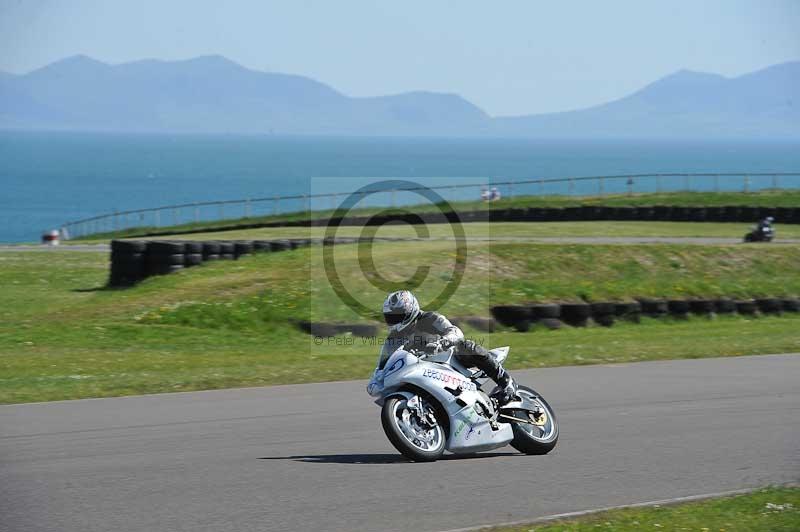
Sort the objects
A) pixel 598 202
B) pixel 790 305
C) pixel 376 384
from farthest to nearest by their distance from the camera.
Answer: pixel 598 202
pixel 790 305
pixel 376 384

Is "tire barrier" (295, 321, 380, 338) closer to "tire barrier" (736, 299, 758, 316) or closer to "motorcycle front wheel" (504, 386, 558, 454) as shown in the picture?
"tire barrier" (736, 299, 758, 316)

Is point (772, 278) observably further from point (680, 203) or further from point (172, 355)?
point (680, 203)

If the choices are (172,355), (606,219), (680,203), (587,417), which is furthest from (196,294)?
(680,203)

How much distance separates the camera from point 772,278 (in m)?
27.2

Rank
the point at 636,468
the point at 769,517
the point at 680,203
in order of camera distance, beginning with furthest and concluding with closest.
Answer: the point at 680,203 < the point at 636,468 < the point at 769,517

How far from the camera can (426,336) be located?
31.8 ft

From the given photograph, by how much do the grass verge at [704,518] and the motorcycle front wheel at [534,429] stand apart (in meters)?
2.02

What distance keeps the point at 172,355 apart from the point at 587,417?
331 inches

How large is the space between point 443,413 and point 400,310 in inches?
37.7

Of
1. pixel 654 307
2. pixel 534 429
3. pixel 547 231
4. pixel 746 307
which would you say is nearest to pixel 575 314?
pixel 654 307

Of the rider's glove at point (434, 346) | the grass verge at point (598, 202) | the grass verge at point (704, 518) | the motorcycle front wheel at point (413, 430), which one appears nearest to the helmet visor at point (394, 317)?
the rider's glove at point (434, 346)

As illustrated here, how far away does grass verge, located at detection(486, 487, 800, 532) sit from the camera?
735cm

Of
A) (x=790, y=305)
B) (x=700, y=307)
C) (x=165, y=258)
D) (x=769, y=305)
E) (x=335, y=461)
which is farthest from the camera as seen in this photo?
(x=165, y=258)

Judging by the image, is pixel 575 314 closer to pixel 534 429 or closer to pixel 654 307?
pixel 654 307
